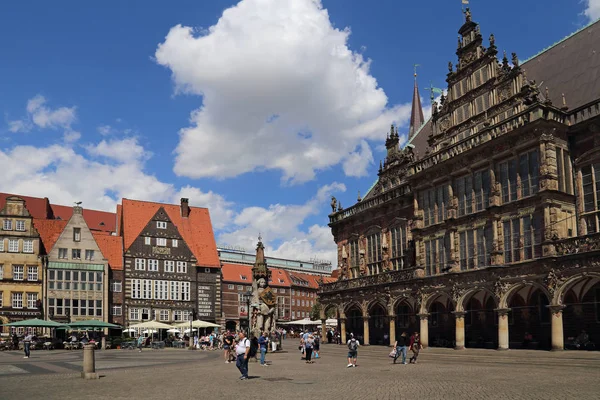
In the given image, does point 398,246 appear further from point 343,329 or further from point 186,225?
point 186,225

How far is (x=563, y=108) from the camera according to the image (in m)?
38.0

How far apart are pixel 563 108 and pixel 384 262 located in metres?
20.0

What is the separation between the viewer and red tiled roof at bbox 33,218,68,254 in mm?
69812

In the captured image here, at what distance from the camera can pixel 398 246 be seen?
51688mm

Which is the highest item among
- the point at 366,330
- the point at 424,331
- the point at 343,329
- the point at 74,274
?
the point at 74,274

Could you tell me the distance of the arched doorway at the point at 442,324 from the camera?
1829 inches

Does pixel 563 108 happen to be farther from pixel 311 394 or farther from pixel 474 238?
pixel 311 394

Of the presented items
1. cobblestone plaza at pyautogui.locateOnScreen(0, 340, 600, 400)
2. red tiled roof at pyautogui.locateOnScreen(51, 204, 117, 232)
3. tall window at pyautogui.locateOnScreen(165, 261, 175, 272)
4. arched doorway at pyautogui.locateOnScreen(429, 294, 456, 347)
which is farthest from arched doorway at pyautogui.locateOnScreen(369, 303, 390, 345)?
red tiled roof at pyautogui.locateOnScreen(51, 204, 117, 232)

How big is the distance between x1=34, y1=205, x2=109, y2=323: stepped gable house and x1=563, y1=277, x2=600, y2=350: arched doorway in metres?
48.7

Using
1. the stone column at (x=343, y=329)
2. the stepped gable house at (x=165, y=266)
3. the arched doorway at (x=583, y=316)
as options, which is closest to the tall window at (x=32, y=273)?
the stepped gable house at (x=165, y=266)

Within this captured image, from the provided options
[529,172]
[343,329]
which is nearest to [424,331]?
[343,329]

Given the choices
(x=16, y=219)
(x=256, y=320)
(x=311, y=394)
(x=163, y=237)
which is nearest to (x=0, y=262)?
(x=16, y=219)

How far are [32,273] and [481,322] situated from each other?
4504 centimetres

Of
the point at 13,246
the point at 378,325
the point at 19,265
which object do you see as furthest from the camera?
the point at 13,246
